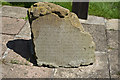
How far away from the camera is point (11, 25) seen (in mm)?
5508

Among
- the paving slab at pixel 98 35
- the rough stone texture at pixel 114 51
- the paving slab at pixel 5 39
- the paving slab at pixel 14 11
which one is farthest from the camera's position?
the paving slab at pixel 14 11

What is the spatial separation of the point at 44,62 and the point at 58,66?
0.25 metres

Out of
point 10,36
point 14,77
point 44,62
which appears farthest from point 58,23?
point 10,36

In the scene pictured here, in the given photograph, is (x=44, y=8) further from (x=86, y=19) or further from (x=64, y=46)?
(x=86, y=19)

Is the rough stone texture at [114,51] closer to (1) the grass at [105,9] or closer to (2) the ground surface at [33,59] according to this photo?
(2) the ground surface at [33,59]

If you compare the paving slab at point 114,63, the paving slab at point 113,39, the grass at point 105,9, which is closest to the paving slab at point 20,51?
the paving slab at point 114,63

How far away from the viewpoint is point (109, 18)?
616 centimetres

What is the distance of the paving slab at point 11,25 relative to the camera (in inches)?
207

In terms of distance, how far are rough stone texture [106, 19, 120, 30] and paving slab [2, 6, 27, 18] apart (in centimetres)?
207

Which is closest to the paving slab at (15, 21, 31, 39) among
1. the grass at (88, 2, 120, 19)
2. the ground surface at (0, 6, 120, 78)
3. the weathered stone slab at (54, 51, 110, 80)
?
the ground surface at (0, 6, 120, 78)

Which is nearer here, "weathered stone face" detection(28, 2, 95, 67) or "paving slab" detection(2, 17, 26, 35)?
"weathered stone face" detection(28, 2, 95, 67)

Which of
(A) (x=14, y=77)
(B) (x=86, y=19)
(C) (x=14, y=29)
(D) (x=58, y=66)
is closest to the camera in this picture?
(A) (x=14, y=77)

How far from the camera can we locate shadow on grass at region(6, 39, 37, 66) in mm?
4359

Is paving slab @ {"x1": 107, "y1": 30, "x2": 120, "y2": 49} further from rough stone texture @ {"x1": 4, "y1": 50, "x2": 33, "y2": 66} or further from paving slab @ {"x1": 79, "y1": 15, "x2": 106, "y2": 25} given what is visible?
rough stone texture @ {"x1": 4, "y1": 50, "x2": 33, "y2": 66}
